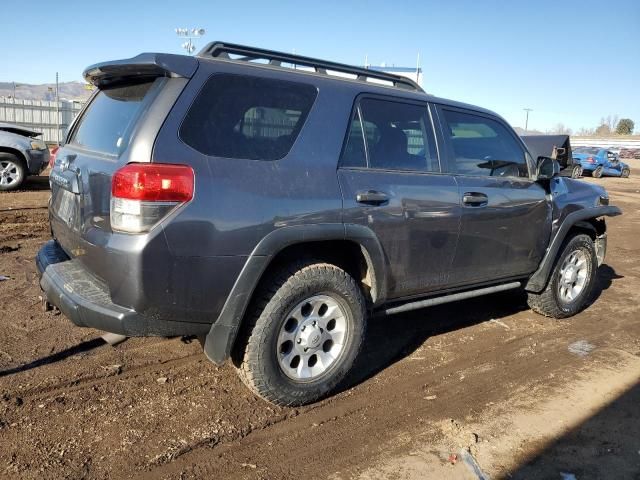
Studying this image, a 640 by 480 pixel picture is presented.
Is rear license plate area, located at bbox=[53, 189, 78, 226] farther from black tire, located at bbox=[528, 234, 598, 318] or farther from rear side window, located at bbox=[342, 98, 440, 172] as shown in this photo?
black tire, located at bbox=[528, 234, 598, 318]

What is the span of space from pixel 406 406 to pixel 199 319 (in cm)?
145

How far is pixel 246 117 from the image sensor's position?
9.56ft

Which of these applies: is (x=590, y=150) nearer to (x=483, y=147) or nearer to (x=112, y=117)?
(x=483, y=147)

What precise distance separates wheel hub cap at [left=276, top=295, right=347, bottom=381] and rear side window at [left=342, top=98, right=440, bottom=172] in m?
0.89

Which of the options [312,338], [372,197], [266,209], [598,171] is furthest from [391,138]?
[598,171]

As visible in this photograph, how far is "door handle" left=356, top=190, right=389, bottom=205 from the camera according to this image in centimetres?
322

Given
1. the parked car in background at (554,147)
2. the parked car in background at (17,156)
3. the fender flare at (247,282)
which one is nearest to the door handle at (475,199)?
the fender flare at (247,282)

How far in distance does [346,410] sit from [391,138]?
179cm

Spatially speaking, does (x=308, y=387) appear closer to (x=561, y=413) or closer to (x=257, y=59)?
(x=561, y=413)

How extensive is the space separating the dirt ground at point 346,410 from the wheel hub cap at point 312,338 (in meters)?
0.27

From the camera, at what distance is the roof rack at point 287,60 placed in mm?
3111

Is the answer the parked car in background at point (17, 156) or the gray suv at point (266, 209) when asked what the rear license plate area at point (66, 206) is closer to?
the gray suv at point (266, 209)

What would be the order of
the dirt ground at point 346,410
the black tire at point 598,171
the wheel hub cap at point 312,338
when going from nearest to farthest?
the dirt ground at point 346,410 → the wheel hub cap at point 312,338 → the black tire at point 598,171

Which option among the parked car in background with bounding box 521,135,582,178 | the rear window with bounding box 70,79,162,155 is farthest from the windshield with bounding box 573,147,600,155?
the rear window with bounding box 70,79,162,155
